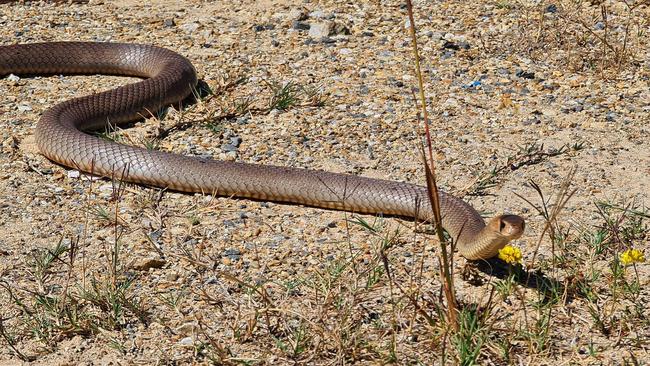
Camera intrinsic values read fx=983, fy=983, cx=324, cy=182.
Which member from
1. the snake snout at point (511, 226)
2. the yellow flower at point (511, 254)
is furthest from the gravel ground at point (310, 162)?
the yellow flower at point (511, 254)

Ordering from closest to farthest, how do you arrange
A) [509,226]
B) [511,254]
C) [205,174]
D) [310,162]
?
[511,254] < [509,226] < [205,174] < [310,162]

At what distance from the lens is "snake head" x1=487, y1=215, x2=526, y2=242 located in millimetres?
4465

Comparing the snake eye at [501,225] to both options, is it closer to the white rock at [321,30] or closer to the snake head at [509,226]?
the snake head at [509,226]

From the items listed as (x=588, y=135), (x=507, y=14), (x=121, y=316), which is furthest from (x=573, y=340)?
(x=507, y=14)

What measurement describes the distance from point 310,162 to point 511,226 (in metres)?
2.03

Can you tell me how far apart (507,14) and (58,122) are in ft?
12.9

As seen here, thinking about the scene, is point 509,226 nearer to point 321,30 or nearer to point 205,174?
point 205,174

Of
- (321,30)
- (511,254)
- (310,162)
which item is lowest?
(310,162)

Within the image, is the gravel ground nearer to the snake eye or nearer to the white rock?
the white rock

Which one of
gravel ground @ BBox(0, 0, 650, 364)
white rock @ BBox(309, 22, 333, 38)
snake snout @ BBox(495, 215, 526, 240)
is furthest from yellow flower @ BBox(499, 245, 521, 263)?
white rock @ BBox(309, 22, 333, 38)

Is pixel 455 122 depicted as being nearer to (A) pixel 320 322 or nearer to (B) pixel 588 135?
(B) pixel 588 135

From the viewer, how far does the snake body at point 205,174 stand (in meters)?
5.19

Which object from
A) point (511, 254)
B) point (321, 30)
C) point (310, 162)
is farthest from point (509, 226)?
point (321, 30)

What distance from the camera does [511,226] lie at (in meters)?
4.49
